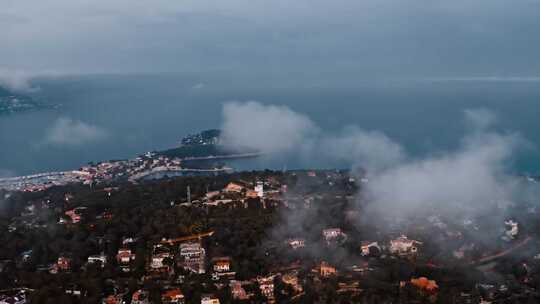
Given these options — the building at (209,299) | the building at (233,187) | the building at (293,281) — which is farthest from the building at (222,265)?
the building at (233,187)

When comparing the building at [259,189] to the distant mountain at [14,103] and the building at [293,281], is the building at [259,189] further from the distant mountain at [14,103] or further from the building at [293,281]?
the distant mountain at [14,103]

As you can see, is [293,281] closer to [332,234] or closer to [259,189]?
[332,234]

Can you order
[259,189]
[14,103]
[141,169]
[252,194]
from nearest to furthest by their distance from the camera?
[252,194]
[259,189]
[141,169]
[14,103]

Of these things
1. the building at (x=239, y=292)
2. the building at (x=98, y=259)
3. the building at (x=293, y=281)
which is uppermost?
the building at (x=98, y=259)

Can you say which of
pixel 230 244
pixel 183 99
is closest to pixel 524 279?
pixel 230 244

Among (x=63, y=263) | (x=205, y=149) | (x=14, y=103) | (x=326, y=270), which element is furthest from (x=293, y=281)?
(x=14, y=103)

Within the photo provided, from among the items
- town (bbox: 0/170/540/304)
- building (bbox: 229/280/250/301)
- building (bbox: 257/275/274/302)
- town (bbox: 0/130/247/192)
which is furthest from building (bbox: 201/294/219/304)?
town (bbox: 0/130/247/192)

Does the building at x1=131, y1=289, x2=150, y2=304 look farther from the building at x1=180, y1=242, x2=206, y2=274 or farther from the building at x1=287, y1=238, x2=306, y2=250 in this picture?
the building at x1=287, y1=238, x2=306, y2=250
